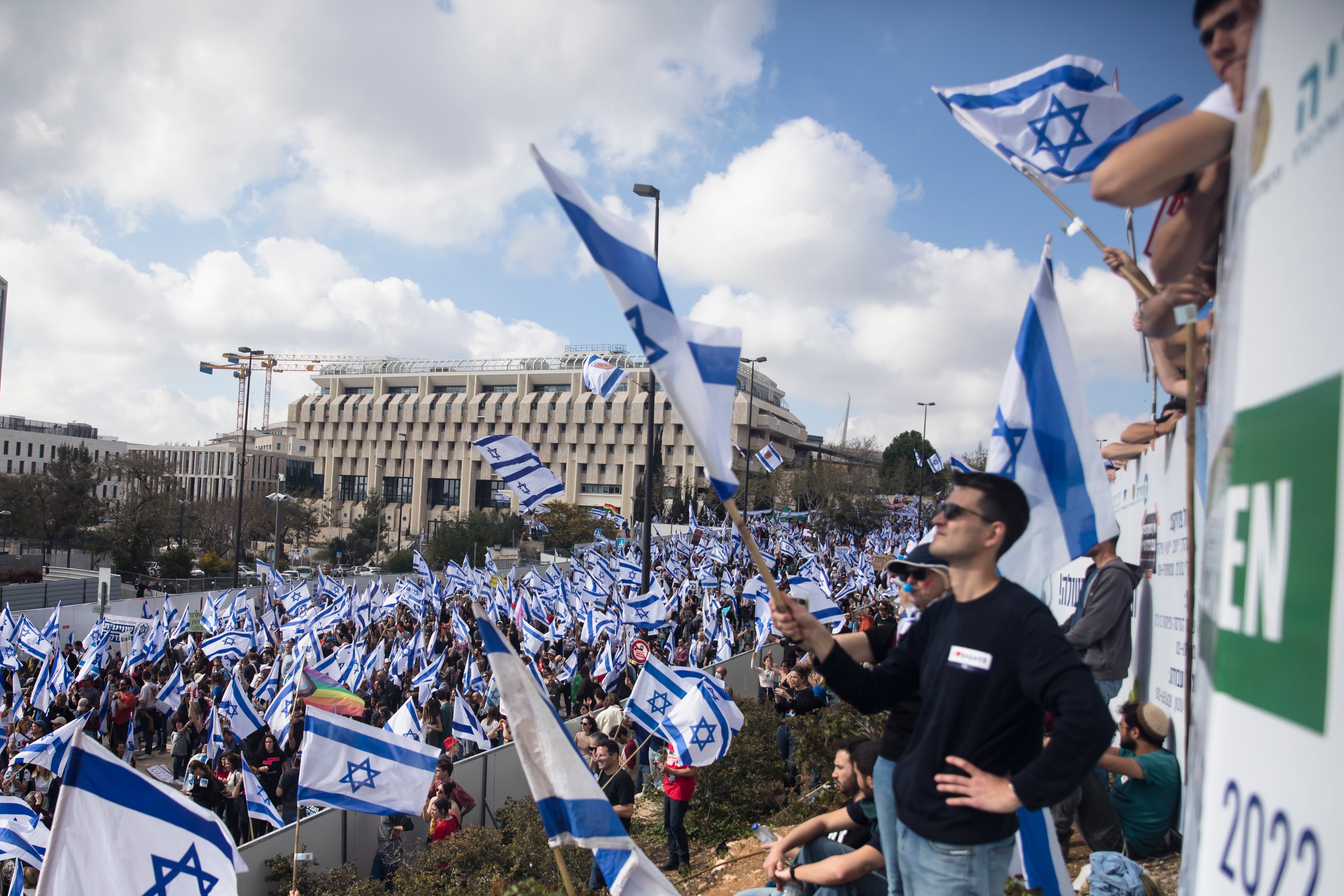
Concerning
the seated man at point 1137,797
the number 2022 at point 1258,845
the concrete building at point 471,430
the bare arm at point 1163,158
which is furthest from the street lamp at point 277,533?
the concrete building at point 471,430

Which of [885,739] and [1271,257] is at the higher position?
[1271,257]

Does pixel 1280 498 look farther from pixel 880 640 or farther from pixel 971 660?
pixel 880 640

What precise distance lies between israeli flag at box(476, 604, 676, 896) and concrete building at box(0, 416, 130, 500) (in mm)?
104785

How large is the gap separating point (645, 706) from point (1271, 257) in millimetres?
7738

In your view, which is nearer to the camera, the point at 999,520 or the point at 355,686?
the point at 999,520

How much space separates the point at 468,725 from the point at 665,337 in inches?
329

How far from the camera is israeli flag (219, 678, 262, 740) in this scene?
10.7 metres

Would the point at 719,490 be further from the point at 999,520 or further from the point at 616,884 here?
the point at 616,884

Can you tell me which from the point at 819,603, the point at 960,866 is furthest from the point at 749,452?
the point at 960,866

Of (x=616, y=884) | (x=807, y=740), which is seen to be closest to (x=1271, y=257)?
(x=616, y=884)

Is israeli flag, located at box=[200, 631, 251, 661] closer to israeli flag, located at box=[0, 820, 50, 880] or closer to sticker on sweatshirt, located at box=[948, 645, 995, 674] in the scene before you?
israeli flag, located at box=[0, 820, 50, 880]

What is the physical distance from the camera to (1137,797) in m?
5.09

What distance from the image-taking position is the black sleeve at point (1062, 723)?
2.20m

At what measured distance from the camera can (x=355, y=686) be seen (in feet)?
43.6
